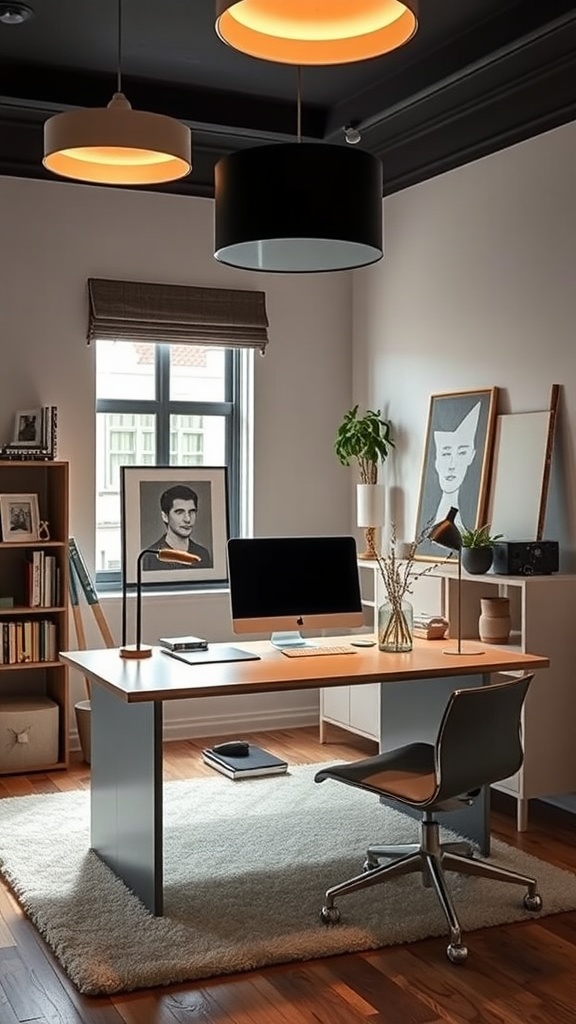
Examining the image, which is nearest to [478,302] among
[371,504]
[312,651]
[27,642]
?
[371,504]

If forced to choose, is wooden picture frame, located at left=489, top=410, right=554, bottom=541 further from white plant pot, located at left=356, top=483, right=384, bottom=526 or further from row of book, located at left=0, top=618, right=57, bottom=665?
row of book, located at left=0, top=618, right=57, bottom=665

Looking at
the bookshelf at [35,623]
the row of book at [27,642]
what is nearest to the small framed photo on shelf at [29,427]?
the bookshelf at [35,623]

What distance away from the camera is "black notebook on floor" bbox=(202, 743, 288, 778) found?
17.9ft

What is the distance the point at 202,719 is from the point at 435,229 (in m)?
2.92

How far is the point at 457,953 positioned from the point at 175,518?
3.34 meters

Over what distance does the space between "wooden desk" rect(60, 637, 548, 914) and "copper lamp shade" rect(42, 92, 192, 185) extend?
1648 millimetres

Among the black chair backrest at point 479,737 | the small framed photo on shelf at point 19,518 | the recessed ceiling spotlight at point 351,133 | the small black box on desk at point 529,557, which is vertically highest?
the recessed ceiling spotlight at point 351,133

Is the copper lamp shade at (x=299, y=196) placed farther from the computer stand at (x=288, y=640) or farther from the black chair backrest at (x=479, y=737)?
the computer stand at (x=288, y=640)

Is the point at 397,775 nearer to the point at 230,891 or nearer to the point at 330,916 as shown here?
the point at 330,916

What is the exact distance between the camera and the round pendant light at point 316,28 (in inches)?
106

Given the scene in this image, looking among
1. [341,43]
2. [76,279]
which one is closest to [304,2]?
[341,43]

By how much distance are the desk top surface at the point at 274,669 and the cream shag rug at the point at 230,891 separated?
71 centimetres

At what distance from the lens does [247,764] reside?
557 cm

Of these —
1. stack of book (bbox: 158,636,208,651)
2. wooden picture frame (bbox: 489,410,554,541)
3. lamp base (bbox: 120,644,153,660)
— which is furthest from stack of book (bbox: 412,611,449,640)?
lamp base (bbox: 120,644,153,660)
